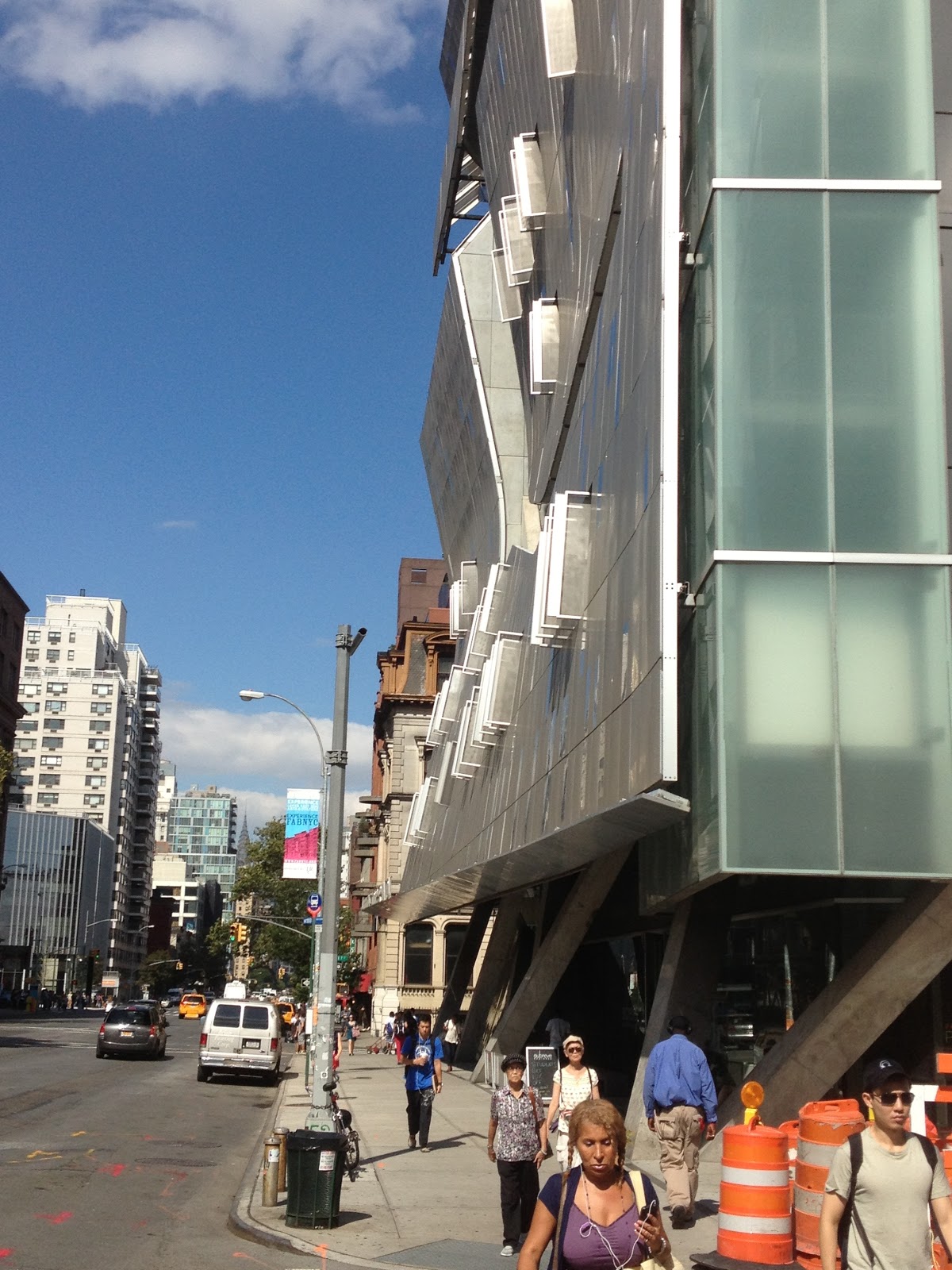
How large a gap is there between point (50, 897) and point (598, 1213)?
6063 inches

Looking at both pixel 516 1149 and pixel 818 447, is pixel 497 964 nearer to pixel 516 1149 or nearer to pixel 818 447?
pixel 818 447

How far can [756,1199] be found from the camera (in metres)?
9.67

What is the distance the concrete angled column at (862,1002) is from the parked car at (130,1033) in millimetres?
30007

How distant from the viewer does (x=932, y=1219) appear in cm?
623

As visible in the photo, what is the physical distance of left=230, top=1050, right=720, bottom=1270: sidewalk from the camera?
11.5 metres

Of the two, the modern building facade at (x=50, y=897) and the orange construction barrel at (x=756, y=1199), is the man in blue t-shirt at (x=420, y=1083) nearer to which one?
the orange construction barrel at (x=756, y=1199)

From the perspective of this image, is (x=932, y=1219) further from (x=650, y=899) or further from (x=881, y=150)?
(x=881, y=150)

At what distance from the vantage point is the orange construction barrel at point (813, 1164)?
9453 millimetres

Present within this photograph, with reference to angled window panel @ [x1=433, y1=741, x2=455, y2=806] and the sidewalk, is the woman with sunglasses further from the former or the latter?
angled window panel @ [x1=433, y1=741, x2=455, y2=806]

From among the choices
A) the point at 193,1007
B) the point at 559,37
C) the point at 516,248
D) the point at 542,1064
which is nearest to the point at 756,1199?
the point at 542,1064

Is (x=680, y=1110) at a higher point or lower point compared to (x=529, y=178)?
lower

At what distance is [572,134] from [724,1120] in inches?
693

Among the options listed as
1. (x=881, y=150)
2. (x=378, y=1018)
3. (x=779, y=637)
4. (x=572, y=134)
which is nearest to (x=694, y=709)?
(x=779, y=637)

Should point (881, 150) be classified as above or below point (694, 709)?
above
